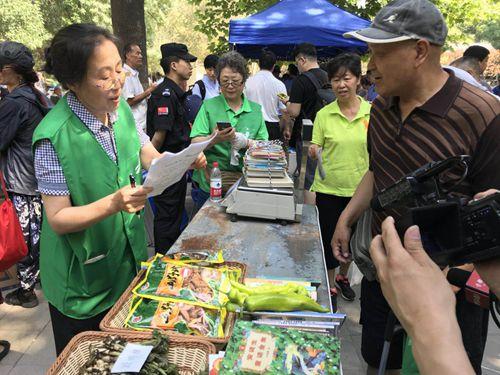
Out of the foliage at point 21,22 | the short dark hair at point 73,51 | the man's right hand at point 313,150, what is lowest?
the foliage at point 21,22

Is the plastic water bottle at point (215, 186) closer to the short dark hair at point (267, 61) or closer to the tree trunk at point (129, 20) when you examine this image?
the short dark hair at point (267, 61)

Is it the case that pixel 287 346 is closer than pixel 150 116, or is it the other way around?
pixel 287 346

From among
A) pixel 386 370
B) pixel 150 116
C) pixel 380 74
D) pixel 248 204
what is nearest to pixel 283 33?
pixel 150 116

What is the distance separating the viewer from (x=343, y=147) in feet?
10.3

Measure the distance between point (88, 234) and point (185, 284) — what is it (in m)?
0.47

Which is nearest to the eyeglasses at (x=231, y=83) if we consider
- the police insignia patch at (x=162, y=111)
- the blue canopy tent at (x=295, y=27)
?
the police insignia patch at (x=162, y=111)

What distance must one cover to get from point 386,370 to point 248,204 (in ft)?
4.30

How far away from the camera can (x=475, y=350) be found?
6.04ft

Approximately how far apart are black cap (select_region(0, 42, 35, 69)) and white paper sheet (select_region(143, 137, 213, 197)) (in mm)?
2059

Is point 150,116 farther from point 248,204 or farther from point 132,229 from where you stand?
point 132,229

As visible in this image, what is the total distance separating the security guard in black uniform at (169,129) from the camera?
155 inches

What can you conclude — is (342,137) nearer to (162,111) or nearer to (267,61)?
(162,111)

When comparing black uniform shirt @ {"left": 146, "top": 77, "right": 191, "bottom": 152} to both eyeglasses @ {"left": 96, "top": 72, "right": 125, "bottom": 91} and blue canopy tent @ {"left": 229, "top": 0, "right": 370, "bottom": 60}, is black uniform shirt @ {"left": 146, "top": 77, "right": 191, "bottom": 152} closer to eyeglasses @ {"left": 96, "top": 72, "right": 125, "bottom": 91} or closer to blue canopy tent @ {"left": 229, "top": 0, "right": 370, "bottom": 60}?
eyeglasses @ {"left": 96, "top": 72, "right": 125, "bottom": 91}

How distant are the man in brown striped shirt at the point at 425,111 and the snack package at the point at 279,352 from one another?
1.86ft
